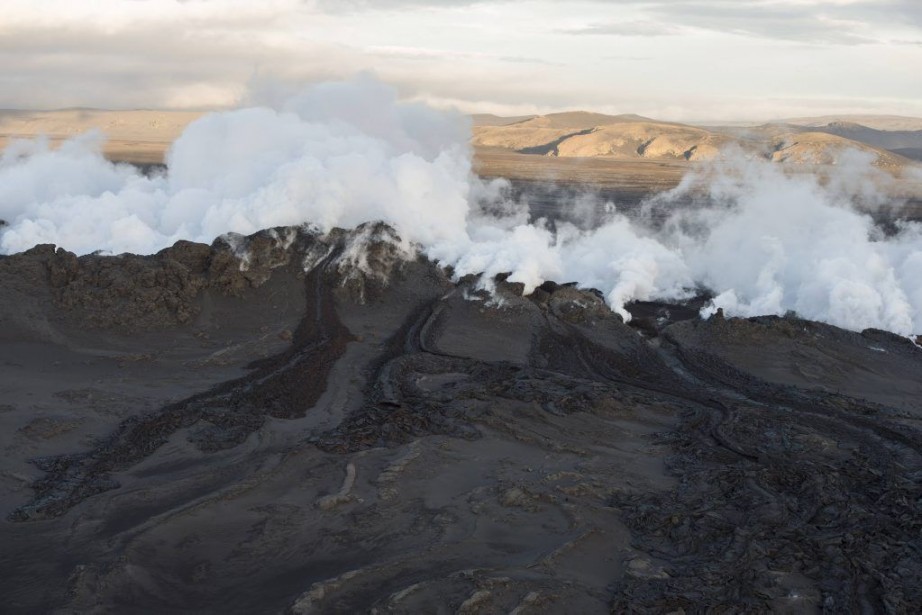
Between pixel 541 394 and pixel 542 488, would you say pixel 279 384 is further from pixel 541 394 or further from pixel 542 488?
pixel 542 488

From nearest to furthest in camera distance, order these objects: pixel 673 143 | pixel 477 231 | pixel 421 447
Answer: pixel 421 447 → pixel 477 231 → pixel 673 143

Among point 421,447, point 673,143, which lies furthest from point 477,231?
point 673,143

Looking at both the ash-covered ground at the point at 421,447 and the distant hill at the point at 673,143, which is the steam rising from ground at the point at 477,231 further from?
the distant hill at the point at 673,143

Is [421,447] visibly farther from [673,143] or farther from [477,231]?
[673,143]

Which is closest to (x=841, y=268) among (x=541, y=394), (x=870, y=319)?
(x=870, y=319)

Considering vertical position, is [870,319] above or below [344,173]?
below

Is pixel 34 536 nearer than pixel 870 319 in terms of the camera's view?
Yes

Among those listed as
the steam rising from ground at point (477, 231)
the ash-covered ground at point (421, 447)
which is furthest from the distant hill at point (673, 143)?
the ash-covered ground at point (421, 447)

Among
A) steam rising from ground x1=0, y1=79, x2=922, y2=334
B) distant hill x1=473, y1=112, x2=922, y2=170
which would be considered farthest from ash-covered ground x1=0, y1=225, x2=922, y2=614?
distant hill x1=473, y1=112, x2=922, y2=170
